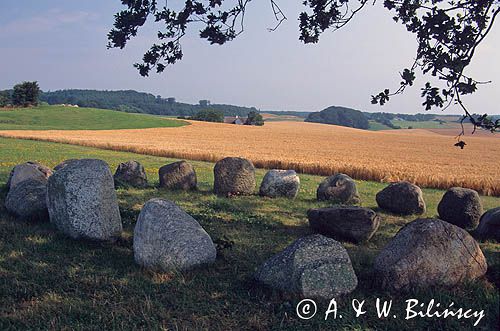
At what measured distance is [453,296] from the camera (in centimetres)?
638

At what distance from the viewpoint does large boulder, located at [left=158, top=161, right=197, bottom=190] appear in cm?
1636

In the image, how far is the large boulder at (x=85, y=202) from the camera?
9.09 m

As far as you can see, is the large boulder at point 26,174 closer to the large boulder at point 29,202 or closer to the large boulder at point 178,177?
the large boulder at point 29,202

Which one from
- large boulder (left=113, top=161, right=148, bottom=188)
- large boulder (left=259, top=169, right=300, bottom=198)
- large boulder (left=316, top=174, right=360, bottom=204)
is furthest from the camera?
large boulder (left=113, top=161, right=148, bottom=188)

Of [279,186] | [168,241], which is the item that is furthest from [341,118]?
[168,241]

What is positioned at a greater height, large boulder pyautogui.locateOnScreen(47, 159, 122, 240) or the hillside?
the hillside

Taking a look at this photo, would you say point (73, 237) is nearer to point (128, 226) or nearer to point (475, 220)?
point (128, 226)

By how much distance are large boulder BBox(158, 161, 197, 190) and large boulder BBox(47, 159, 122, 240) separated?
268 inches

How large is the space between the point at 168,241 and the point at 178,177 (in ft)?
29.2

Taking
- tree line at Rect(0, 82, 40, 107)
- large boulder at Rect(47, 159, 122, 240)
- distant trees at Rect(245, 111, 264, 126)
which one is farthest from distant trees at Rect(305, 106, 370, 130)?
large boulder at Rect(47, 159, 122, 240)

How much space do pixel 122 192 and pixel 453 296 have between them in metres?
11.5

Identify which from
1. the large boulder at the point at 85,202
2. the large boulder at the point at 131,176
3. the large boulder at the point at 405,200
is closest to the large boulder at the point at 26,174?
the large boulder at the point at 131,176

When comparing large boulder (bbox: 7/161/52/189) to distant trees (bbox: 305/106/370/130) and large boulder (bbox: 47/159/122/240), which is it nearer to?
large boulder (bbox: 47/159/122/240)

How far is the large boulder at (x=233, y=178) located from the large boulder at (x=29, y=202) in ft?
20.1
